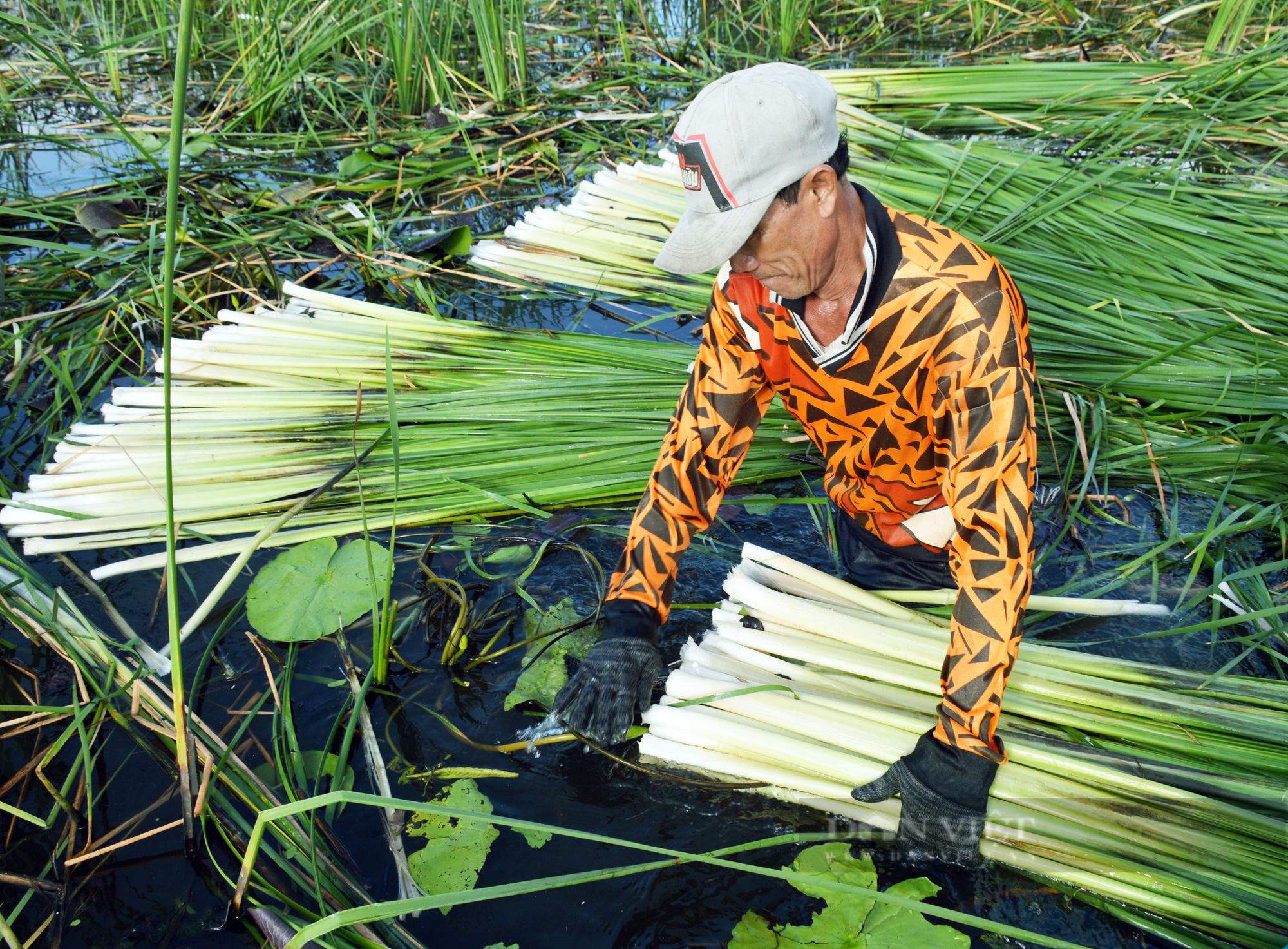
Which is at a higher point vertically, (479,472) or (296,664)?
(479,472)

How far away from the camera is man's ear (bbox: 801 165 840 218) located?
145 centimetres

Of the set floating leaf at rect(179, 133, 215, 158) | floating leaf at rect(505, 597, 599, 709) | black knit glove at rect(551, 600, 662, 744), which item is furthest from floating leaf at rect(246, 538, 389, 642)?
floating leaf at rect(179, 133, 215, 158)

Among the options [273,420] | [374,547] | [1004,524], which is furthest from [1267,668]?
[273,420]

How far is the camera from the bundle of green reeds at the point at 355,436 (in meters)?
2.42

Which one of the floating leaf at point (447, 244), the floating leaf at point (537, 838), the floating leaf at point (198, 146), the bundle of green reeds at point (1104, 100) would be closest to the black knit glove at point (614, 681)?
the floating leaf at point (537, 838)

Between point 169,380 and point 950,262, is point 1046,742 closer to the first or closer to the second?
point 950,262

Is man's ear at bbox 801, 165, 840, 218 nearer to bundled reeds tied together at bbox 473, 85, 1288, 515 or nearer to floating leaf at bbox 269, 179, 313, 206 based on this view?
bundled reeds tied together at bbox 473, 85, 1288, 515

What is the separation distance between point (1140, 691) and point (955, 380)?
847 mm

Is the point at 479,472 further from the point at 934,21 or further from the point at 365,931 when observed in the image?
the point at 934,21

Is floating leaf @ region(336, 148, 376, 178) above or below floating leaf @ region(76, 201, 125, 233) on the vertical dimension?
above

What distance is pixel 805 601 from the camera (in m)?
1.99

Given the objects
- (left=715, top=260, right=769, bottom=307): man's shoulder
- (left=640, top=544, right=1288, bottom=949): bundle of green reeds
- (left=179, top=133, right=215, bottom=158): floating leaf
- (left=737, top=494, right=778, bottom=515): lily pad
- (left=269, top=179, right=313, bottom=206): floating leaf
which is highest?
(left=179, top=133, right=215, bottom=158): floating leaf

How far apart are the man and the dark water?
167 mm

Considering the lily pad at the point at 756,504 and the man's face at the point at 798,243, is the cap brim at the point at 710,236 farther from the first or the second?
the lily pad at the point at 756,504
